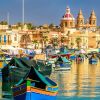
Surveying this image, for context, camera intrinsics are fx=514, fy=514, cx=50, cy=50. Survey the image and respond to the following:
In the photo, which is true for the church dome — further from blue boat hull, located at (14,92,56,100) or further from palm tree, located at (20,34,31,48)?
blue boat hull, located at (14,92,56,100)

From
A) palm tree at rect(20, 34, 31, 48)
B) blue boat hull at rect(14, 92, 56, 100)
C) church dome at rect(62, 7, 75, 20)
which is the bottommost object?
blue boat hull at rect(14, 92, 56, 100)

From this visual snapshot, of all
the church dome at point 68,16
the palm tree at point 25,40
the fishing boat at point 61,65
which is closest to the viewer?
the fishing boat at point 61,65

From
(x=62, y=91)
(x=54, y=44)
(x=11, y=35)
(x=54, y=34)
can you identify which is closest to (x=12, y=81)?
(x=62, y=91)

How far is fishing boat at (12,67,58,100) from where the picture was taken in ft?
98.6

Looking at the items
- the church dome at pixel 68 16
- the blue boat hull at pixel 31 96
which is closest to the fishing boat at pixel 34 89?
the blue boat hull at pixel 31 96

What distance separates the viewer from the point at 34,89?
3019 centimetres

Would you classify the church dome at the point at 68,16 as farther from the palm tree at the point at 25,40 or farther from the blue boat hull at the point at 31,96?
the blue boat hull at the point at 31,96

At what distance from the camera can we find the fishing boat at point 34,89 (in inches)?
1183

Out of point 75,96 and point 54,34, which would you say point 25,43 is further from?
point 75,96

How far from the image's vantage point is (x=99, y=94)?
1558 inches

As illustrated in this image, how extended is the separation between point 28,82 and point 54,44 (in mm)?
126093

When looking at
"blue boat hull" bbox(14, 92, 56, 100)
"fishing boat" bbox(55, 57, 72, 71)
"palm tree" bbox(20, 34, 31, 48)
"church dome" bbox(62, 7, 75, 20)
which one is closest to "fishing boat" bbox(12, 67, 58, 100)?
"blue boat hull" bbox(14, 92, 56, 100)

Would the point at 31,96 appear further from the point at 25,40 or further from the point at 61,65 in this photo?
the point at 25,40

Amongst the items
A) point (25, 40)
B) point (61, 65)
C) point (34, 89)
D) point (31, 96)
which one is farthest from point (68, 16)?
point (31, 96)
